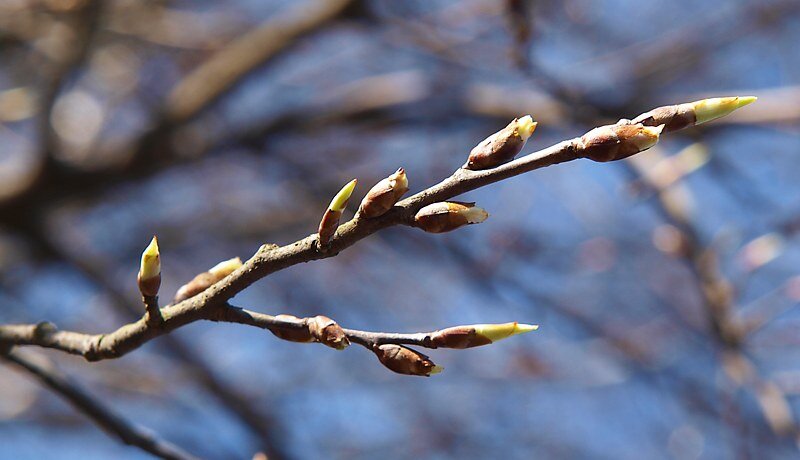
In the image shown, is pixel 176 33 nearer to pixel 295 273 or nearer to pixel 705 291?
pixel 295 273

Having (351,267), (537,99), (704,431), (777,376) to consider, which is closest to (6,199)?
(537,99)

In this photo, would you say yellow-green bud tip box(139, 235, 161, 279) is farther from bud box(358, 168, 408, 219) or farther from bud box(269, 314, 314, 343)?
bud box(358, 168, 408, 219)

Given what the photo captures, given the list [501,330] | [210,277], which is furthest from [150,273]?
[501,330]

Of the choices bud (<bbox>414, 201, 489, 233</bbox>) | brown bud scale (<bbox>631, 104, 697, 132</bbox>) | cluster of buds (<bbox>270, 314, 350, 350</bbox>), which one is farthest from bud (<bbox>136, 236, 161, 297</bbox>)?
brown bud scale (<bbox>631, 104, 697, 132</bbox>)

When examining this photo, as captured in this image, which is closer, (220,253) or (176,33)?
(176,33)

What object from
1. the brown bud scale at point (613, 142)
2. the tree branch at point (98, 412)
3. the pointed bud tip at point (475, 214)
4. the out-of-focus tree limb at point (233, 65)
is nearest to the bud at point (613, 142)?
the brown bud scale at point (613, 142)

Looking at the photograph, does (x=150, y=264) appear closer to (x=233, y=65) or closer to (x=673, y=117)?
(x=673, y=117)

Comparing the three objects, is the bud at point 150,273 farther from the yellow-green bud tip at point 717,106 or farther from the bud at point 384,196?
the yellow-green bud tip at point 717,106
